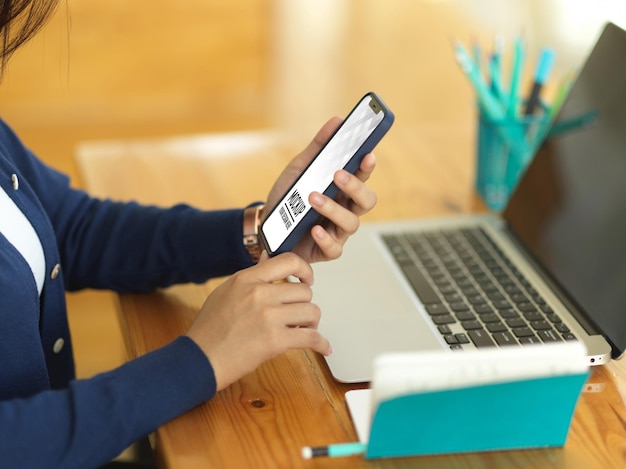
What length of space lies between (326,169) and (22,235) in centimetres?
30

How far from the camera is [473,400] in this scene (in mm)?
614

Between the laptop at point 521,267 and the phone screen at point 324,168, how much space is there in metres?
0.10

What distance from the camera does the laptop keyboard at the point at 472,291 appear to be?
0.81 metres

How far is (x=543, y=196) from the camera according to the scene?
987 mm

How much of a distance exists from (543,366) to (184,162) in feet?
2.52

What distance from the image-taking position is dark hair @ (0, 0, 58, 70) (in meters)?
0.77

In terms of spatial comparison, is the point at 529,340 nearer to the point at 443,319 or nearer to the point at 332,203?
the point at 443,319

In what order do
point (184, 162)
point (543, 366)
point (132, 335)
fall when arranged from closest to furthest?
point (543, 366) → point (132, 335) → point (184, 162)

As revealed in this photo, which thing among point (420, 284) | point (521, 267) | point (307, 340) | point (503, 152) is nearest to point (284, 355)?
point (307, 340)

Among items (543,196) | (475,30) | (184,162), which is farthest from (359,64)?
(543,196)

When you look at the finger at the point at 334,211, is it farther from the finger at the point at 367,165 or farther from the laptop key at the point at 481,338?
the laptop key at the point at 481,338

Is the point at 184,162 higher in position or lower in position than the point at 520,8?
lower

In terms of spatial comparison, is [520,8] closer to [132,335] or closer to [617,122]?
[617,122]

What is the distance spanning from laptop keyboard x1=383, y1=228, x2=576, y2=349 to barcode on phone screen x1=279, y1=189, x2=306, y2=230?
0.17 metres
